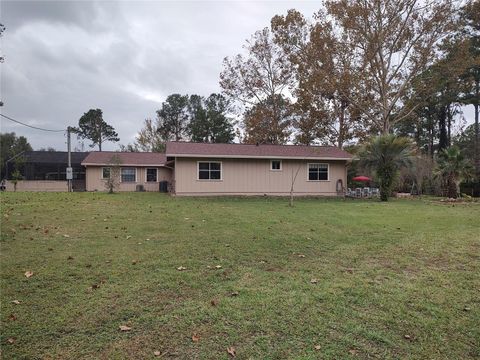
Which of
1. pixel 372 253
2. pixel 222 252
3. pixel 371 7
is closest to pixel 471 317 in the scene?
pixel 372 253

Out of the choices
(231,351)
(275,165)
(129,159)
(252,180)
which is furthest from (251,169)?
(231,351)

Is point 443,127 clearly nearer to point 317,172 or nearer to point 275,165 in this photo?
point 317,172

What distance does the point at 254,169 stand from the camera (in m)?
21.0

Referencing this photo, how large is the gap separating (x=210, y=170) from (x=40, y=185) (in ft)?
53.6

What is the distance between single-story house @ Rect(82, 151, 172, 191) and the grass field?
1956 cm

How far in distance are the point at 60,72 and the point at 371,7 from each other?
1883cm

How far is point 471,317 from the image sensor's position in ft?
11.4

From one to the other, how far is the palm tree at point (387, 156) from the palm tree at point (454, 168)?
10.5 ft

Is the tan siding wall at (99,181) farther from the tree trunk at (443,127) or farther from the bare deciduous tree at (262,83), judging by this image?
the tree trunk at (443,127)

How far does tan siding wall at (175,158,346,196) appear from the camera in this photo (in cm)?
1970

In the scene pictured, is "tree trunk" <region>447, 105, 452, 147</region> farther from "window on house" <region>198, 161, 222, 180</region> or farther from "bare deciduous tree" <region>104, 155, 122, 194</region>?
"bare deciduous tree" <region>104, 155, 122, 194</region>

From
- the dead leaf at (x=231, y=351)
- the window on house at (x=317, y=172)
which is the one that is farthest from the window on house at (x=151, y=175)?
the dead leaf at (x=231, y=351)

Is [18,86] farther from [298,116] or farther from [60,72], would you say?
[298,116]

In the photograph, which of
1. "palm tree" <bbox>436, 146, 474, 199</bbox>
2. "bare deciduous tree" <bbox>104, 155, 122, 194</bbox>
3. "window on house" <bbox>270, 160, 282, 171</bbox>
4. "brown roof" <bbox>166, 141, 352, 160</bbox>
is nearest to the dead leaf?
"brown roof" <bbox>166, 141, 352, 160</bbox>
